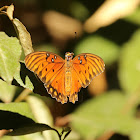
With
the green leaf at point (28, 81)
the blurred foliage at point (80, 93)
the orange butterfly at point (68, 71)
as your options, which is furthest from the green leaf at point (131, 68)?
the green leaf at point (28, 81)

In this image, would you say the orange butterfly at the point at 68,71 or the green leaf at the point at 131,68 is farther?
the green leaf at the point at 131,68

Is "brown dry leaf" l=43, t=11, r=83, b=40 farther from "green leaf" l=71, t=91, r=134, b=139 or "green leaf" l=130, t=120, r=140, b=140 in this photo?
"green leaf" l=130, t=120, r=140, b=140

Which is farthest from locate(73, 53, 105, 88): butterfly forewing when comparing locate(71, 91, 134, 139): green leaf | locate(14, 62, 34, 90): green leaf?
locate(14, 62, 34, 90): green leaf

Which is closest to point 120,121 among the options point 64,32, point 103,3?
point 103,3

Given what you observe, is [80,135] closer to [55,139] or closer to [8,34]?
[55,139]

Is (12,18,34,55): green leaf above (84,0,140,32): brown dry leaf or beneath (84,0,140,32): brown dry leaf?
above

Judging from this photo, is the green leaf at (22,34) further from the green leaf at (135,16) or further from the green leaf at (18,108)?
the green leaf at (135,16)

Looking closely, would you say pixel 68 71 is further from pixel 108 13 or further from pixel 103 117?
pixel 108 13
